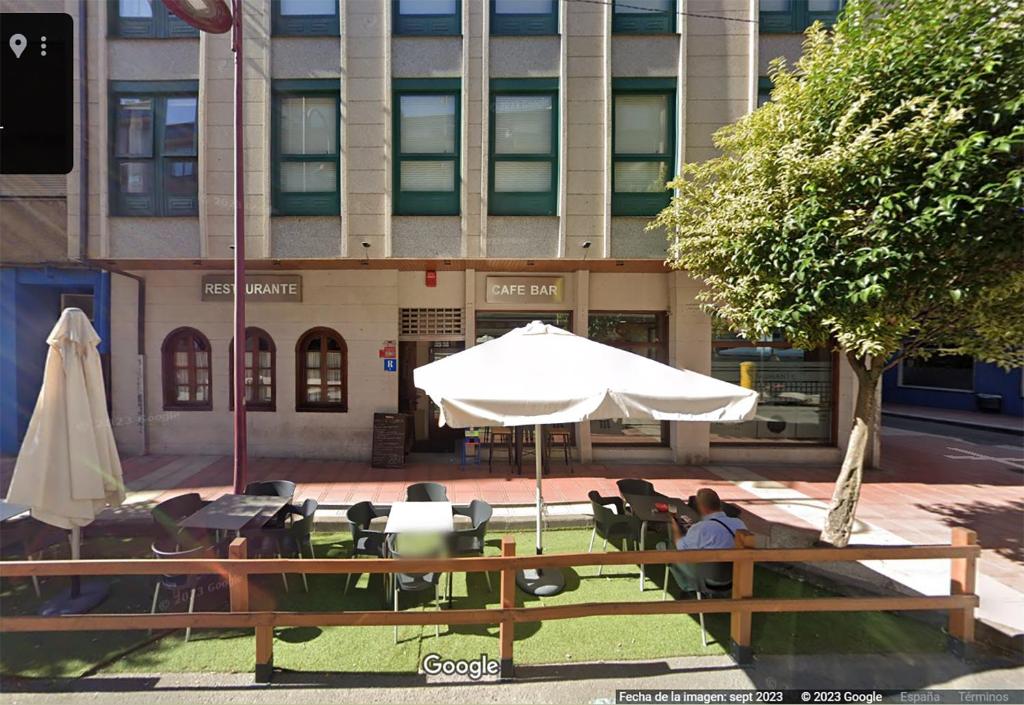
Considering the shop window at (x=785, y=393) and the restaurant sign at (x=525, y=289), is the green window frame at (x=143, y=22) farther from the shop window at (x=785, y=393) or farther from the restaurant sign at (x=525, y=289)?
the shop window at (x=785, y=393)

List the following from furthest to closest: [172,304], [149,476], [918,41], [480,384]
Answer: [172,304] < [149,476] < [918,41] < [480,384]

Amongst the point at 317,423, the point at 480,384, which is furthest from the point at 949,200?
the point at 317,423

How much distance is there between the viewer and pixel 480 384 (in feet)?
11.7

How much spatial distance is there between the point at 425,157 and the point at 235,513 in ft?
22.6

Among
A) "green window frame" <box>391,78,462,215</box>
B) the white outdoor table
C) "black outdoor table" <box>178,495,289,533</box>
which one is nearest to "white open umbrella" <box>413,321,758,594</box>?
the white outdoor table

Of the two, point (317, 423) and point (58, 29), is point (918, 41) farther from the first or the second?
point (317, 423)

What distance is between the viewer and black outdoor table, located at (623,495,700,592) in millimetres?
4590

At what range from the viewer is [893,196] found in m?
3.77

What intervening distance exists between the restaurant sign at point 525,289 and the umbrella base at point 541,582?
550 centimetres

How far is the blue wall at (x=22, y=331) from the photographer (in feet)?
28.6

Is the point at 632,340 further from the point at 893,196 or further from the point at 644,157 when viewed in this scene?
the point at 893,196

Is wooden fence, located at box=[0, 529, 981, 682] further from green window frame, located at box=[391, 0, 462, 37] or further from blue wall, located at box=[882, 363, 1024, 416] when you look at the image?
blue wall, located at box=[882, 363, 1024, 416]

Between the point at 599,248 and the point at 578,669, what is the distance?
6.74m

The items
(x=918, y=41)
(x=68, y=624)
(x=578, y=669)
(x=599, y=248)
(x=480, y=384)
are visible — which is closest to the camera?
(x=68, y=624)
